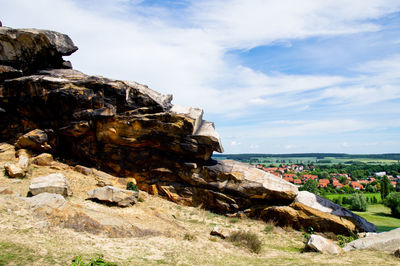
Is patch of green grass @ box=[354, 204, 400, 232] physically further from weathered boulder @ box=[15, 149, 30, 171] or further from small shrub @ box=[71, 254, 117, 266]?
weathered boulder @ box=[15, 149, 30, 171]

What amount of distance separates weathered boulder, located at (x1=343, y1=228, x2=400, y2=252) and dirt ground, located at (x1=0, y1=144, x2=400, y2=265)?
35.7 inches

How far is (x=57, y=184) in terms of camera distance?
1756 cm

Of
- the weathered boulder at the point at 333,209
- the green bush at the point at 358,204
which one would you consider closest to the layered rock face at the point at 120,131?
the weathered boulder at the point at 333,209

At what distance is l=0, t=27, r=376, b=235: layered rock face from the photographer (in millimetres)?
24531

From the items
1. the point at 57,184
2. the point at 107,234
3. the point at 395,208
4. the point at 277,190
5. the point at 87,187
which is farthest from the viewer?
the point at 395,208

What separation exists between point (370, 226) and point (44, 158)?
29.3 m

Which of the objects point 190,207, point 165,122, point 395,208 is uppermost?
point 165,122

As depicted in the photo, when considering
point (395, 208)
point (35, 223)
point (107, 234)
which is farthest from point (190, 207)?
point (395, 208)

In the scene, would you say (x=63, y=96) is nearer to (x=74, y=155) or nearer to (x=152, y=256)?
(x=74, y=155)

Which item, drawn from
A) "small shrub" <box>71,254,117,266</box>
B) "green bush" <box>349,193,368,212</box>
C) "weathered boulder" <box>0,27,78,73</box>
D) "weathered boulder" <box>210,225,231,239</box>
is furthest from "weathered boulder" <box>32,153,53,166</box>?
"green bush" <box>349,193,368,212</box>

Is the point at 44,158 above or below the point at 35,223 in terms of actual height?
above

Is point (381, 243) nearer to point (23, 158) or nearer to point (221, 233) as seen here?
point (221, 233)

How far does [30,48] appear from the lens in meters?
Result: 26.6

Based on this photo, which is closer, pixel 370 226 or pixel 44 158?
pixel 370 226
